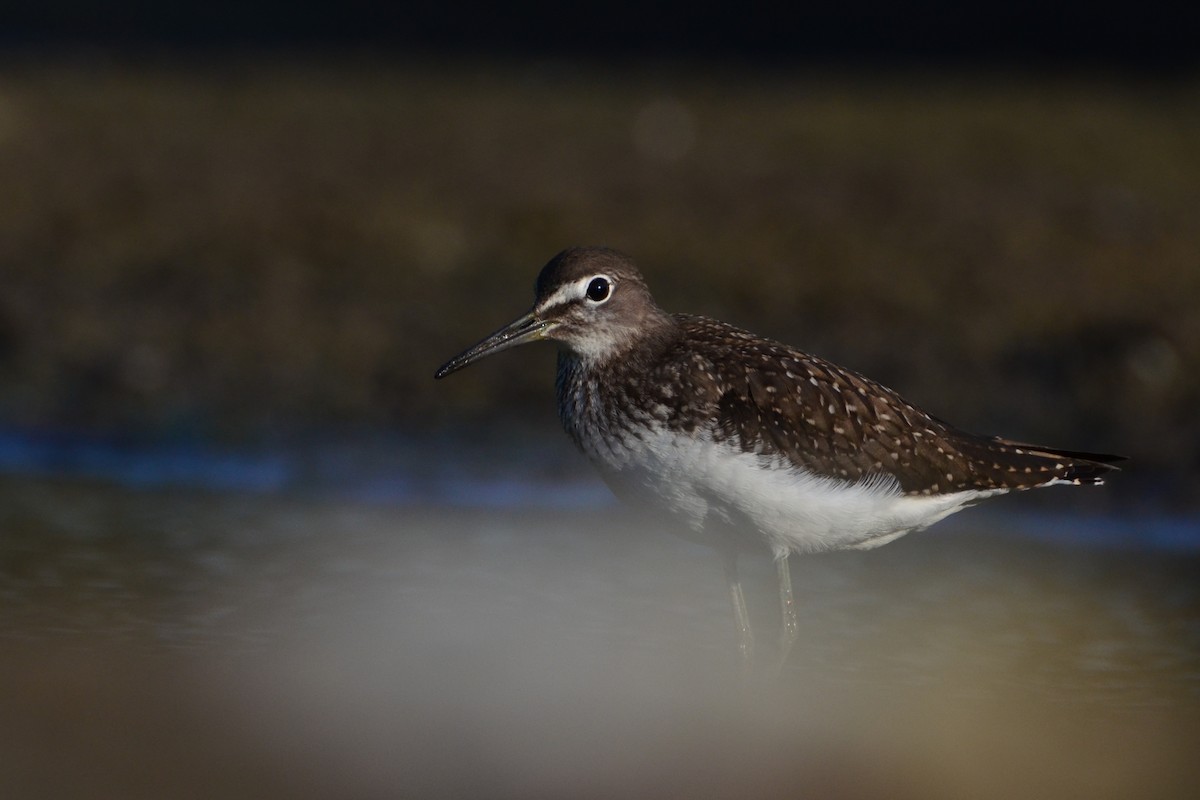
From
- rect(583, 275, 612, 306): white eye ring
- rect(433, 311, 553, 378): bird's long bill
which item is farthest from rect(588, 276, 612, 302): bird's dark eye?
rect(433, 311, 553, 378): bird's long bill

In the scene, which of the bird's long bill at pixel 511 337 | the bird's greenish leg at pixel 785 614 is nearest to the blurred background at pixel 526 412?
the bird's greenish leg at pixel 785 614

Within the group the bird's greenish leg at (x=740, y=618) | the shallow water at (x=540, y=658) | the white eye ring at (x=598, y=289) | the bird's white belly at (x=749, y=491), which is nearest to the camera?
the shallow water at (x=540, y=658)

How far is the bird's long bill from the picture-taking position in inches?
324

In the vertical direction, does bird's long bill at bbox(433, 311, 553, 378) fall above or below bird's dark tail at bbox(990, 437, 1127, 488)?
above

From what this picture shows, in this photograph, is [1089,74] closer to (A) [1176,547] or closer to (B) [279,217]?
(B) [279,217]

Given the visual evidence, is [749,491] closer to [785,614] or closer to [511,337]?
[785,614]

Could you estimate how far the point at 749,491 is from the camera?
25.1ft

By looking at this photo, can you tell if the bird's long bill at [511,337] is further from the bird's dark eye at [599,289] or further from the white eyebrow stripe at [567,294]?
the bird's dark eye at [599,289]

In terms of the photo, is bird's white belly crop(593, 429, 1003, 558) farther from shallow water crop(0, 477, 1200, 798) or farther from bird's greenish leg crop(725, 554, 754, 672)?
shallow water crop(0, 477, 1200, 798)

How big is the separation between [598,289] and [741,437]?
1.03 m

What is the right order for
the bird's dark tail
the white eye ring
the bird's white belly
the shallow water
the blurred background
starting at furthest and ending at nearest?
the bird's dark tail < the white eye ring < the bird's white belly < the blurred background < the shallow water

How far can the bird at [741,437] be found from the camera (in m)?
7.67

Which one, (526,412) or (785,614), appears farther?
(526,412)

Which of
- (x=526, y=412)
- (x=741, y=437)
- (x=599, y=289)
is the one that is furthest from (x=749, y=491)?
(x=526, y=412)
